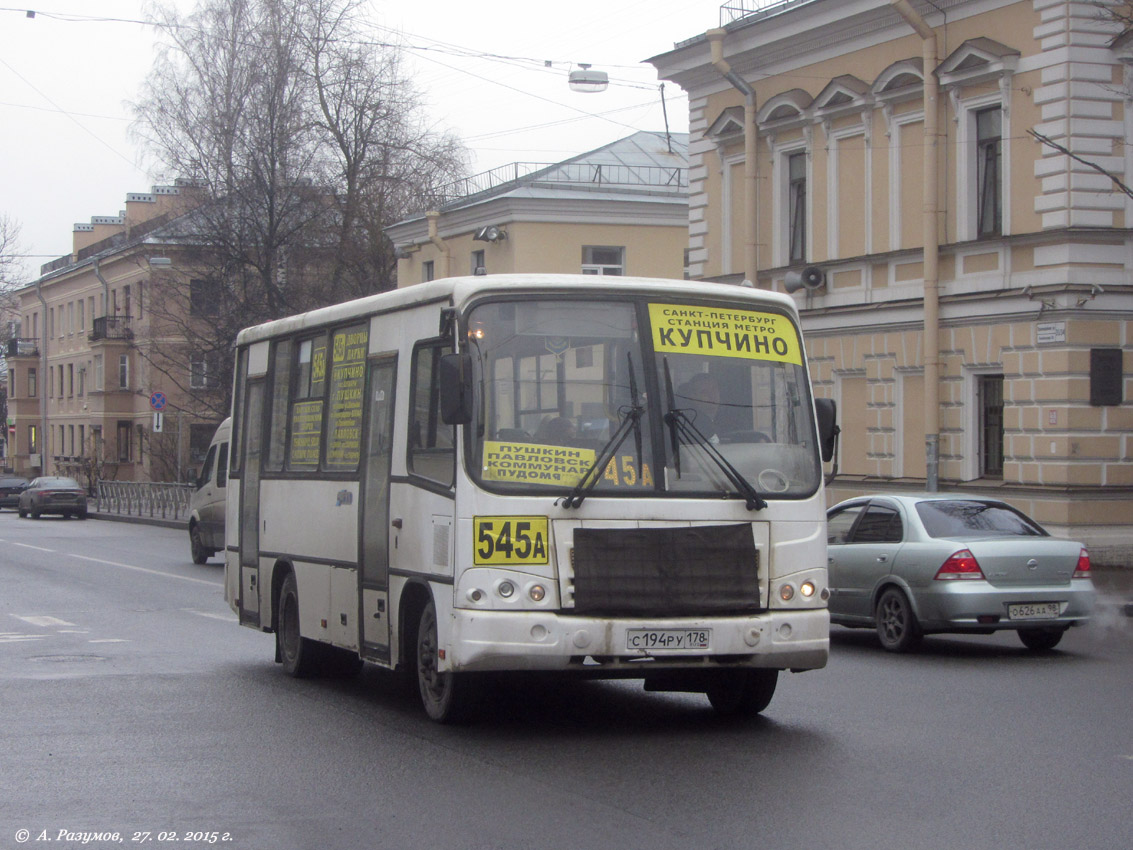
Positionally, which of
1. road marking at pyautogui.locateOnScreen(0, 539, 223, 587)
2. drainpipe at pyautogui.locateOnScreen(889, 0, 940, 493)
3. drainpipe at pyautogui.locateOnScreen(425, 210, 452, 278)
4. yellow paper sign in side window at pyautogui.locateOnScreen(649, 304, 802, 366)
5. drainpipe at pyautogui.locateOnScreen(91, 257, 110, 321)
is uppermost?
→ drainpipe at pyautogui.locateOnScreen(91, 257, 110, 321)

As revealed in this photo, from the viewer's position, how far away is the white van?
91.6ft

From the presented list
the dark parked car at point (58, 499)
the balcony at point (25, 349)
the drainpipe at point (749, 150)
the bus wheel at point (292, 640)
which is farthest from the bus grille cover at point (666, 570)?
the balcony at point (25, 349)

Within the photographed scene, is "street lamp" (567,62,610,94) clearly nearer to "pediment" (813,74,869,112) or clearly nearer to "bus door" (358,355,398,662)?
"pediment" (813,74,869,112)

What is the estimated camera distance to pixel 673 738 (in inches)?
375

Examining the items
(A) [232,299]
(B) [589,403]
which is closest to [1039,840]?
(B) [589,403]

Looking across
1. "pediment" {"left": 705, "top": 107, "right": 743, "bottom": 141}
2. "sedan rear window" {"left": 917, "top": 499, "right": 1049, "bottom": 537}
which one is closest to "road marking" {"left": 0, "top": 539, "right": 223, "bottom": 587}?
"sedan rear window" {"left": 917, "top": 499, "right": 1049, "bottom": 537}

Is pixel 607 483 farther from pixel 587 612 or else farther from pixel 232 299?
pixel 232 299

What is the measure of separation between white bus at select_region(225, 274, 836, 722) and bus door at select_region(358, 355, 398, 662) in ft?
0.08

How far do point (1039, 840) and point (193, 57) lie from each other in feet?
136

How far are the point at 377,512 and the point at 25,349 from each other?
8942cm

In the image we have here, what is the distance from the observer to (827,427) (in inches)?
412

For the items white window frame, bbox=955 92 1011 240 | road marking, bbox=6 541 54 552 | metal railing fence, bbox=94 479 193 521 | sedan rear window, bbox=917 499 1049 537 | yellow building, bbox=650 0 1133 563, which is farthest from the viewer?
metal railing fence, bbox=94 479 193 521

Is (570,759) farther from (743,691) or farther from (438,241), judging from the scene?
(438,241)

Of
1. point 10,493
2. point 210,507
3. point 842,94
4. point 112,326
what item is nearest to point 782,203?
point 842,94
